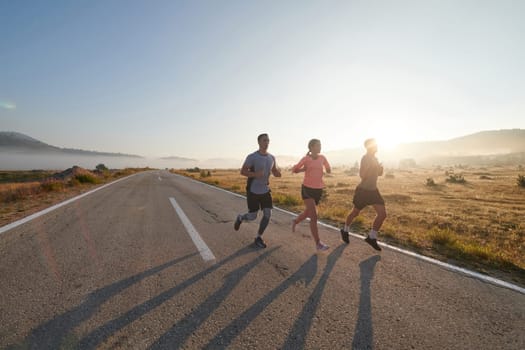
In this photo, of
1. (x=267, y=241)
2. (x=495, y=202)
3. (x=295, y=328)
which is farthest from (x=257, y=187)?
(x=495, y=202)

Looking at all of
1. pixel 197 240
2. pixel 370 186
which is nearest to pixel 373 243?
pixel 370 186

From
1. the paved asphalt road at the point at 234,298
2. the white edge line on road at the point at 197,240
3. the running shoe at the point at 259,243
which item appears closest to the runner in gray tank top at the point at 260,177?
the running shoe at the point at 259,243

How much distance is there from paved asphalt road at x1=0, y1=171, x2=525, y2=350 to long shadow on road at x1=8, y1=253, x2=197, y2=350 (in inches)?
0.4

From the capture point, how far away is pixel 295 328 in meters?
2.01

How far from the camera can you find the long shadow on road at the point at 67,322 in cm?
173

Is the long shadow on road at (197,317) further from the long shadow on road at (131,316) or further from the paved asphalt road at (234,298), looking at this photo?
the long shadow on road at (131,316)

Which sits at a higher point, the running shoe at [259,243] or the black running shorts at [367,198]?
the black running shorts at [367,198]

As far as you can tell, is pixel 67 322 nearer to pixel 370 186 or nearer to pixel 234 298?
pixel 234 298

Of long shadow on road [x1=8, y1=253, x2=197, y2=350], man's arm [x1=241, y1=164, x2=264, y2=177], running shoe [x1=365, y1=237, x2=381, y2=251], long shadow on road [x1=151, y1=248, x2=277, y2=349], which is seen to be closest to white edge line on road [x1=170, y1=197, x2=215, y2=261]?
long shadow on road [x1=151, y1=248, x2=277, y2=349]

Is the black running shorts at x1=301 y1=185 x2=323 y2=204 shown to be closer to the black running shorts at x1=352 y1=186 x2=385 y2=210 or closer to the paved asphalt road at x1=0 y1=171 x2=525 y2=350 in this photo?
the black running shorts at x1=352 y1=186 x2=385 y2=210

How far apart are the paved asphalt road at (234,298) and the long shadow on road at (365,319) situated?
1 centimetres

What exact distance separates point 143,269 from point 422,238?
229 inches

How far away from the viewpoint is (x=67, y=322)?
198 centimetres

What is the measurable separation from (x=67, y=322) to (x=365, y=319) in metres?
2.91
